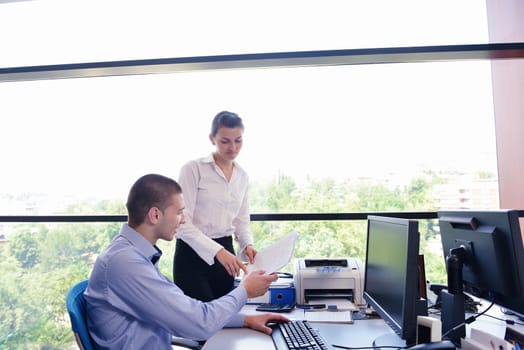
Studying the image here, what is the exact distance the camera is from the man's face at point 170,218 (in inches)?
54.9

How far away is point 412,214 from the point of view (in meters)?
2.51

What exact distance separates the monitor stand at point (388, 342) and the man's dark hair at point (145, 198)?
33.1 inches

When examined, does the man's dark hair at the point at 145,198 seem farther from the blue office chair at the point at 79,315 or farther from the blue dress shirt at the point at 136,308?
the blue office chair at the point at 79,315

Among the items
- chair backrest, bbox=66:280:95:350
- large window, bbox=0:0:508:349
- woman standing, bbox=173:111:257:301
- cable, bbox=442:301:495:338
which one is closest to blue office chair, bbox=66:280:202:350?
chair backrest, bbox=66:280:95:350

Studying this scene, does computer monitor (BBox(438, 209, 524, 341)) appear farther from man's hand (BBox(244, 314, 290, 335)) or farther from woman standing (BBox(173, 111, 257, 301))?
woman standing (BBox(173, 111, 257, 301))

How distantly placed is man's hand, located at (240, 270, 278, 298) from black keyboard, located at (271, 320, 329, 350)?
151mm

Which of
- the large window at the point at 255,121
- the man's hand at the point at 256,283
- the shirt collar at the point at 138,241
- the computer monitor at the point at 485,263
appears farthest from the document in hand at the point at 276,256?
the large window at the point at 255,121

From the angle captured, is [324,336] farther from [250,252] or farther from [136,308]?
[250,252]

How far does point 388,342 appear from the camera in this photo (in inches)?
50.5

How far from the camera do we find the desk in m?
1.32

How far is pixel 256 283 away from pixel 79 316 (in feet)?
1.96

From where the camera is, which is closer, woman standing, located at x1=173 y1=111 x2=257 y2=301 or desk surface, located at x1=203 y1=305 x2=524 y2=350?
desk surface, located at x1=203 y1=305 x2=524 y2=350

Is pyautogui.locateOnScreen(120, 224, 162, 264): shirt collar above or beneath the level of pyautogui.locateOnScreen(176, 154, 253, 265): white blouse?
beneath

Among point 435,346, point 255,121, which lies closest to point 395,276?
point 435,346
